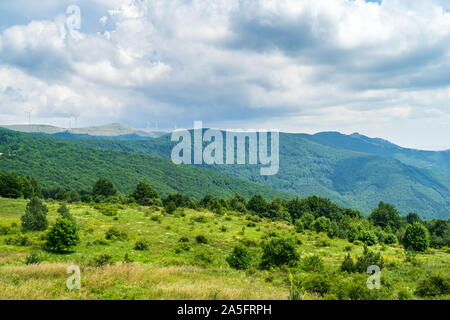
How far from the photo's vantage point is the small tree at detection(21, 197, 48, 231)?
27.9 meters

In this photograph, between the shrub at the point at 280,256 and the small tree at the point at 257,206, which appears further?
the small tree at the point at 257,206

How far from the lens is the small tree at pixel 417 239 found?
34406 mm

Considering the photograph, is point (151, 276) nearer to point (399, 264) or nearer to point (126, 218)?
point (399, 264)

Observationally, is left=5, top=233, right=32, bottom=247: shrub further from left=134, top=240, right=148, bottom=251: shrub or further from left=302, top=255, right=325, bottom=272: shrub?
left=302, top=255, right=325, bottom=272: shrub

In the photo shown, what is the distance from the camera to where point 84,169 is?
19800 centimetres

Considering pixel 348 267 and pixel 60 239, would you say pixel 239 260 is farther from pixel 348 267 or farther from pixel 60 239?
pixel 60 239

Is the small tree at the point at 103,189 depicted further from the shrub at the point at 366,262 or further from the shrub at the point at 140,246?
the shrub at the point at 366,262

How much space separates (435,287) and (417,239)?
25391mm

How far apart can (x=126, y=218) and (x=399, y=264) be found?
33951 mm

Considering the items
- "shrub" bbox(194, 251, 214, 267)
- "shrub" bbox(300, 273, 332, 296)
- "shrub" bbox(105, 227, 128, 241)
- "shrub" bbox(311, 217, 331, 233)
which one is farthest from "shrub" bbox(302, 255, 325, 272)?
"shrub" bbox(311, 217, 331, 233)

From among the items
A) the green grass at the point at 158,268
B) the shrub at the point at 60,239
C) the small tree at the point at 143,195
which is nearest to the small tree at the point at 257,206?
the small tree at the point at 143,195

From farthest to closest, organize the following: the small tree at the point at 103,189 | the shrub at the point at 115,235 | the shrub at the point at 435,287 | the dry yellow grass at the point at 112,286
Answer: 1. the small tree at the point at 103,189
2. the shrub at the point at 115,235
3. the shrub at the point at 435,287
4. the dry yellow grass at the point at 112,286

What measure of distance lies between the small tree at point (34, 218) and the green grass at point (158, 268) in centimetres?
363
